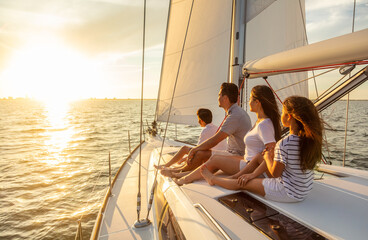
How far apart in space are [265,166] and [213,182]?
1.74 ft

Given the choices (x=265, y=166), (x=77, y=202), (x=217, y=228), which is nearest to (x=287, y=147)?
(x=265, y=166)

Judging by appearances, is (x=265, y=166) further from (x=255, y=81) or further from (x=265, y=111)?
(x=255, y=81)

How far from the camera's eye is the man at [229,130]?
2.48 metres

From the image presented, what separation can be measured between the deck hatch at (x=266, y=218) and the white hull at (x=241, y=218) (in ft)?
0.12

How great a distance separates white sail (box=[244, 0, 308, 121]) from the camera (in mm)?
4027

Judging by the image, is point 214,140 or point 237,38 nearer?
point 214,140

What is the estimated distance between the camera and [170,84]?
595 cm

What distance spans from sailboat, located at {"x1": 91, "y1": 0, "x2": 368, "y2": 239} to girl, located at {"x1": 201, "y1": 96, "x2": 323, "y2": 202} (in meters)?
0.10

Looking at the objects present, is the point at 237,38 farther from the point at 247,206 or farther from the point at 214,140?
the point at 247,206

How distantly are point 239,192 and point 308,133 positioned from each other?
79 centimetres

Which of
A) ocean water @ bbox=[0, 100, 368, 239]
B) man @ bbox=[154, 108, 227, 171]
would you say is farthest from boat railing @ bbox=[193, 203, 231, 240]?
man @ bbox=[154, 108, 227, 171]

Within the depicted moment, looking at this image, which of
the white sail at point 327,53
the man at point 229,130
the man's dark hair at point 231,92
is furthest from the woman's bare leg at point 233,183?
the white sail at point 327,53

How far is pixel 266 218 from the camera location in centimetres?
147

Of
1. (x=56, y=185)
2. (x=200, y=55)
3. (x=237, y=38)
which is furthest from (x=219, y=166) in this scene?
(x=56, y=185)
